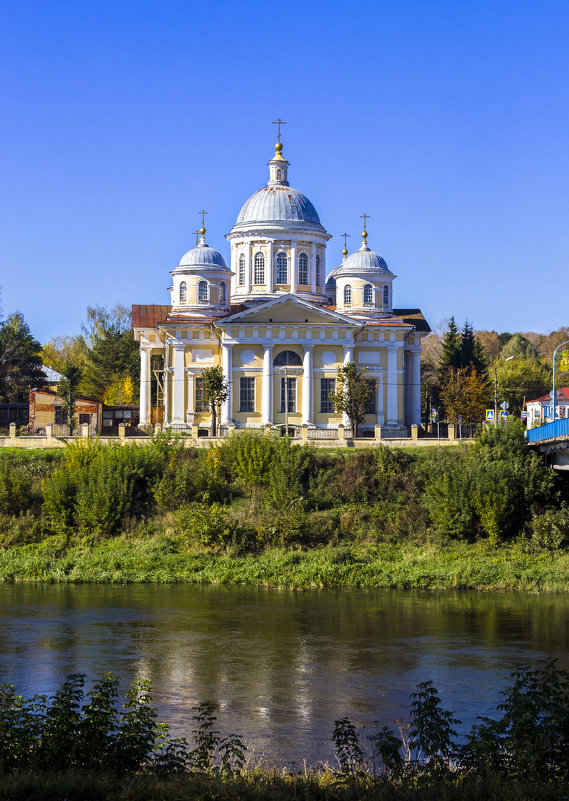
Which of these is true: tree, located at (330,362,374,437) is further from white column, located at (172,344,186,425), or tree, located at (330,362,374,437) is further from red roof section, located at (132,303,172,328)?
red roof section, located at (132,303,172,328)

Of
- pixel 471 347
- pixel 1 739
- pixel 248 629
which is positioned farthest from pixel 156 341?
pixel 1 739

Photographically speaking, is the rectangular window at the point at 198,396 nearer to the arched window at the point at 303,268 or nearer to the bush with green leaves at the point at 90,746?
the arched window at the point at 303,268

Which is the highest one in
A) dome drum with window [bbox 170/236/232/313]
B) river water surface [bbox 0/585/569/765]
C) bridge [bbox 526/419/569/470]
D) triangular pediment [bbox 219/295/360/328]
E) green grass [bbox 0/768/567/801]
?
dome drum with window [bbox 170/236/232/313]

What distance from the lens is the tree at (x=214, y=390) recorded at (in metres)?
63.6

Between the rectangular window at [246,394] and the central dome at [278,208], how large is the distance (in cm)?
Answer: 1194

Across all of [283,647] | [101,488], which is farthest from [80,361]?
[283,647]

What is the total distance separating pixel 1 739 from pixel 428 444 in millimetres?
40312

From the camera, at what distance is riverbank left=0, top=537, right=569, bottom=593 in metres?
40.1

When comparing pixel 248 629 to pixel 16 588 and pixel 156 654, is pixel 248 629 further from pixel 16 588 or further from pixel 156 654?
pixel 16 588

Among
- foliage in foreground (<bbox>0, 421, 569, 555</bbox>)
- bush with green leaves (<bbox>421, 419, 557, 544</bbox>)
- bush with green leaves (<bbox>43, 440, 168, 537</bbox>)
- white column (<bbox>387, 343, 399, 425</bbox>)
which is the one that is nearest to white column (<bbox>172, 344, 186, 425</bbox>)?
white column (<bbox>387, 343, 399, 425</bbox>)

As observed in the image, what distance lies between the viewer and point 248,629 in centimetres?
3073

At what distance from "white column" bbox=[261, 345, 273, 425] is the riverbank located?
844 inches

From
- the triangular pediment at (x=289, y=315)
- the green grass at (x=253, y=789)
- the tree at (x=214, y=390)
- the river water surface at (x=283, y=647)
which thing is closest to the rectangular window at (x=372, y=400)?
the triangular pediment at (x=289, y=315)

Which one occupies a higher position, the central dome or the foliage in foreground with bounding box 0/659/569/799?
the central dome
